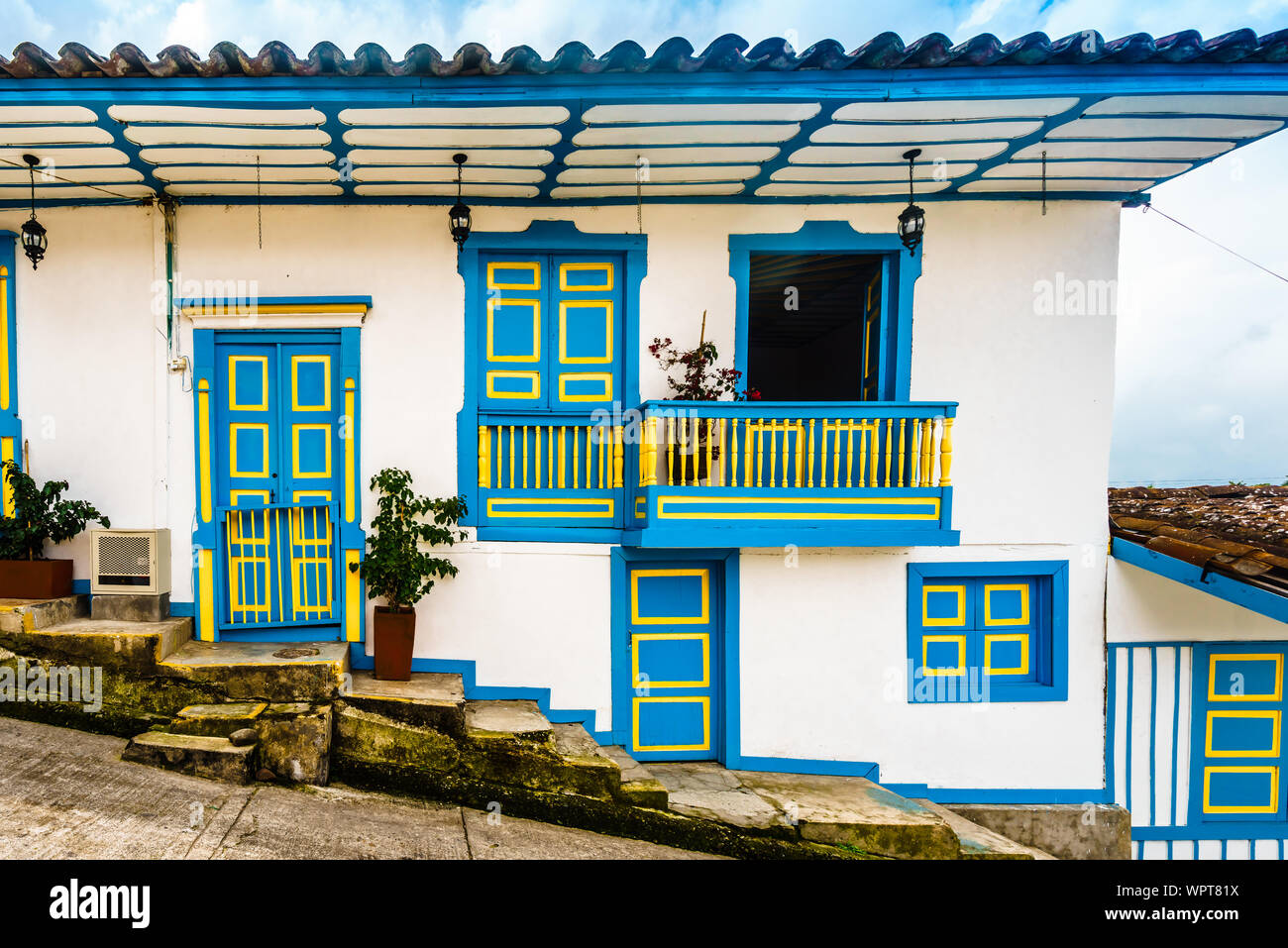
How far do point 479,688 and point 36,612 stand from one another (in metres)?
3.21

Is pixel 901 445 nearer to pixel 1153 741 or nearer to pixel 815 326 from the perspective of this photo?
pixel 1153 741

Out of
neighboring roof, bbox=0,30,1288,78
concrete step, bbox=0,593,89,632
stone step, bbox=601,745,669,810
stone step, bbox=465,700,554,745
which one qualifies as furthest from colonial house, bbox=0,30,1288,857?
neighboring roof, bbox=0,30,1288,78

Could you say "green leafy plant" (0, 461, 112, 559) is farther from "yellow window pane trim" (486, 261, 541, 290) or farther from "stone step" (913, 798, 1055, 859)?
"stone step" (913, 798, 1055, 859)

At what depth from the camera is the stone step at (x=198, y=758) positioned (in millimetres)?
3902

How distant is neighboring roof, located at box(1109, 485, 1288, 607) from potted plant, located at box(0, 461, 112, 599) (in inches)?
336

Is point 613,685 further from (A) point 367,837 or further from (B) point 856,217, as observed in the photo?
(B) point 856,217

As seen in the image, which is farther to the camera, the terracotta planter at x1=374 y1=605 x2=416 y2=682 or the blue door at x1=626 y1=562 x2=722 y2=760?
the blue door at x1=626 y1=562 x2=722 y2=760

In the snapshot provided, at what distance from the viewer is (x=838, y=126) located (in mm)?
4301

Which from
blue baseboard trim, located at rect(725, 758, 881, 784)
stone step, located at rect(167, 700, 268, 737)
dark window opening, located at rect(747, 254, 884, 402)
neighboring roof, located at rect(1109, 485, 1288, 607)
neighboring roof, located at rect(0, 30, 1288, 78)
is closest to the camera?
neighboring roof, located at rect(0, 30, 1288, 78)

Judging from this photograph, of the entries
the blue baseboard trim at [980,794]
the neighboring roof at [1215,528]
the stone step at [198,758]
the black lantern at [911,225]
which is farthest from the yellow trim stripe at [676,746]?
the black lantern at [911,225]

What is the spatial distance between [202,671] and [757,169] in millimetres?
5461

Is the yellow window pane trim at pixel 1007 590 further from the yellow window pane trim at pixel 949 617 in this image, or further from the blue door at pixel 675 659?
the blue door at pixel 675 659

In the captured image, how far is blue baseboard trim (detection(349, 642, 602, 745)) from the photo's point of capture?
529 centimetres
